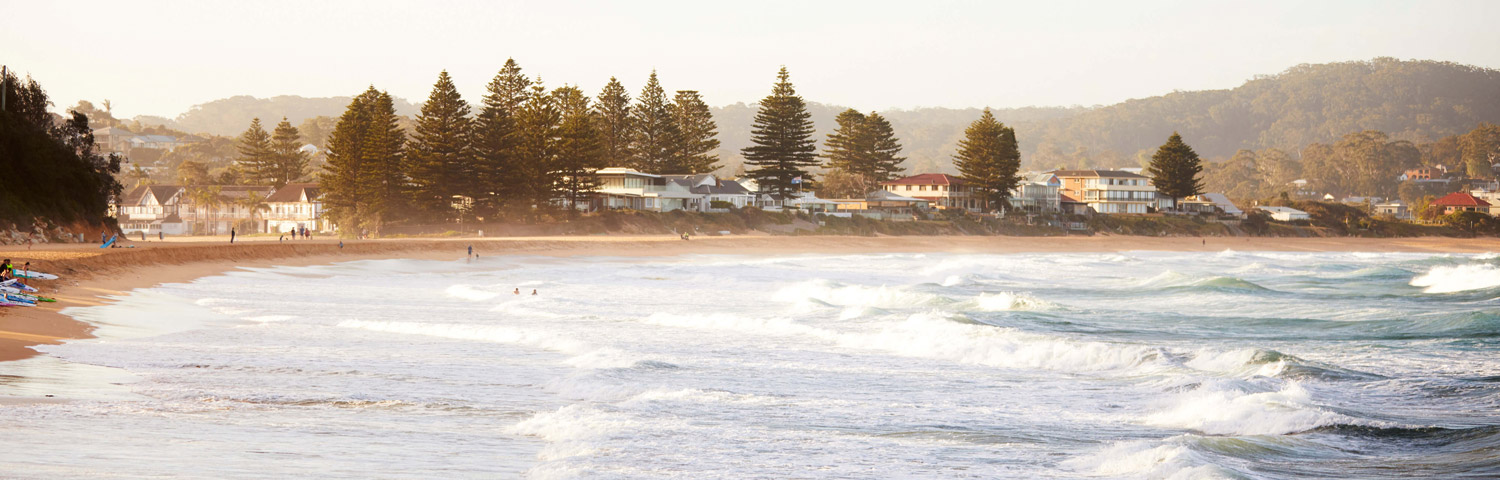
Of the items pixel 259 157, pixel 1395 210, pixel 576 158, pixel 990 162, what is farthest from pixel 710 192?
pixel 1395 210

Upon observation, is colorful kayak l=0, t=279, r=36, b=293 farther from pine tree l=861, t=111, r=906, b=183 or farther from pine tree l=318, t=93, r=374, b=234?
pine tree l=861, t=111, r=906, b=183

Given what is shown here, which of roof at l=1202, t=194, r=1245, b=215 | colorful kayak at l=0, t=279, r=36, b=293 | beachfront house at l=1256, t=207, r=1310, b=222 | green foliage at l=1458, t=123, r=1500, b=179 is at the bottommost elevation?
colorful kayak at l=0, t=279, r=36, b=293

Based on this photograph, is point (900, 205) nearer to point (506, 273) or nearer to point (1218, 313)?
point (506, 273)

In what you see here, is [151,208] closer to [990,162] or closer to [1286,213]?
[990,162]

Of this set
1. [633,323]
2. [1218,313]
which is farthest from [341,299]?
[1218,313]

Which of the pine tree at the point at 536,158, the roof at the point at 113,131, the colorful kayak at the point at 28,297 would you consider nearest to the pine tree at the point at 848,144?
the pine tree at the point at 536,158

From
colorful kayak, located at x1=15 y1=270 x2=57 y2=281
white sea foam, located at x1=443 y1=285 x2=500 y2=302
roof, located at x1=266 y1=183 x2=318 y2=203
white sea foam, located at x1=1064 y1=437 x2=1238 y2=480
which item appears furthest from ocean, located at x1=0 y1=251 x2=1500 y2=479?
roof, located at x1=266 y1=183 x2=318 y2=203

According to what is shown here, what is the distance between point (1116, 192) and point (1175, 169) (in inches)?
224

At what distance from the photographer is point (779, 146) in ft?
265

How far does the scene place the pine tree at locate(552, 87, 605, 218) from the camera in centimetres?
6116

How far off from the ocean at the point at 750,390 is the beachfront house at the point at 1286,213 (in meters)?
78.9

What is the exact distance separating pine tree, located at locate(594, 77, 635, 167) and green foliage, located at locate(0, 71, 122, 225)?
130 feet

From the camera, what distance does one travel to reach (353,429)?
332 inches

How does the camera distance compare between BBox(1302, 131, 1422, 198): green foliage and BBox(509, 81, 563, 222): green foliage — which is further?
BBox(1302, 131, 1422, 198): green foliage
